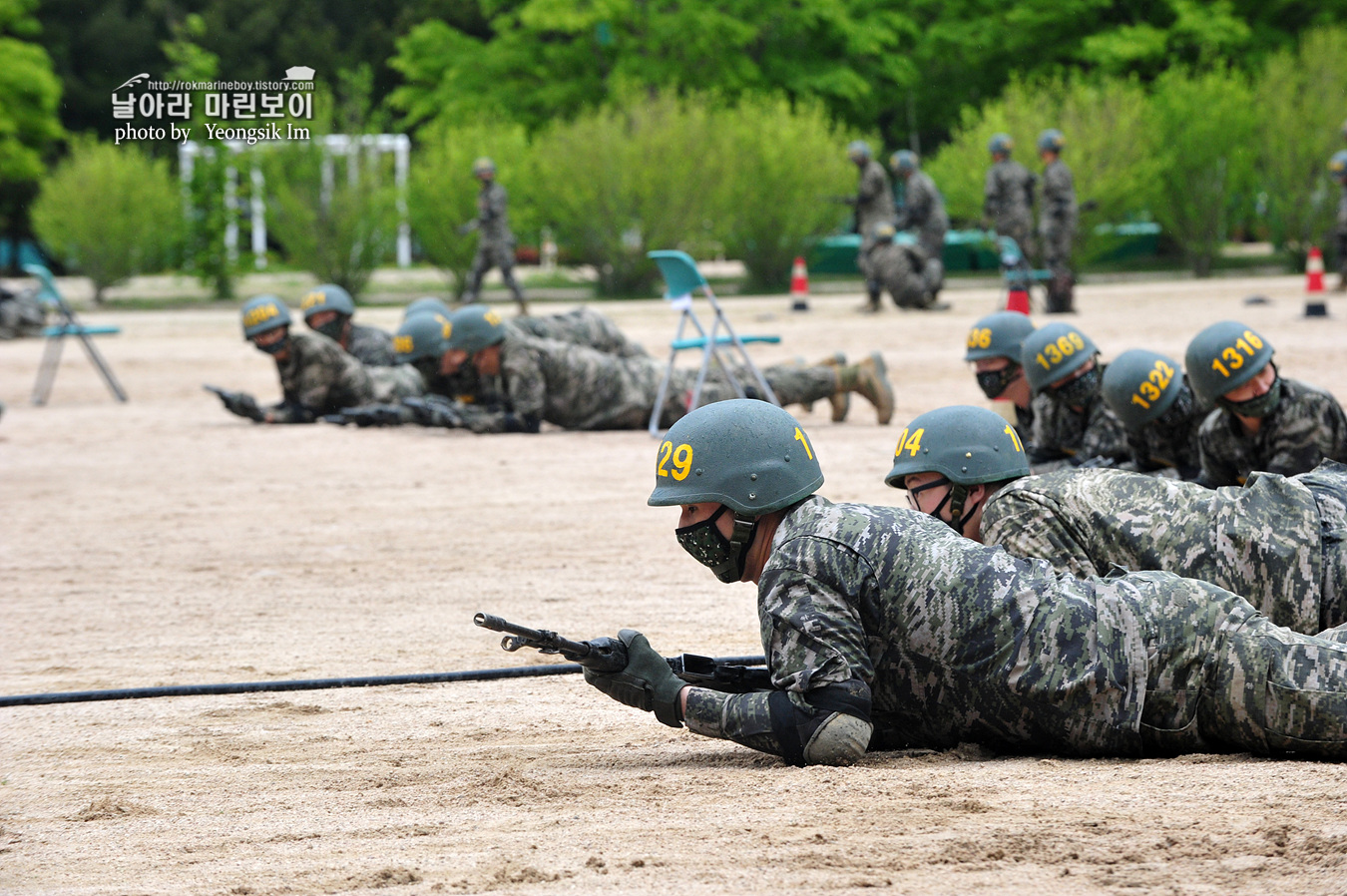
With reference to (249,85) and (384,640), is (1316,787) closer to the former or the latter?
(384,640)

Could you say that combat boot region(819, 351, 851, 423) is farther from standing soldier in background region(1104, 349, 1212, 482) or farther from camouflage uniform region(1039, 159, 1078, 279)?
camouflage uniform region(1039, 159, 1078, 279)

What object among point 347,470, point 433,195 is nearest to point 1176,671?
point 347,470

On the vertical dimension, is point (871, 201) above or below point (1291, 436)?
above

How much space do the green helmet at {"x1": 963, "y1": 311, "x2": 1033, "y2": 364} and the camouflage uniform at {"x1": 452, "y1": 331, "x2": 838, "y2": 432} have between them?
13.3ft

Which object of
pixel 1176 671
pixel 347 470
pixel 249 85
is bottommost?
pixel 347 470

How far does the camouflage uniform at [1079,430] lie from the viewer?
7.97m

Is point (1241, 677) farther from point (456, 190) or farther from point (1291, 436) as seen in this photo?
point (456, 190)

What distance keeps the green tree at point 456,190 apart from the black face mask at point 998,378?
19.2m

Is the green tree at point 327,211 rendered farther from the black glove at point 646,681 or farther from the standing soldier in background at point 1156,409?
the black glove at point 646,681

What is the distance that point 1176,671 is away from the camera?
13.1 ft

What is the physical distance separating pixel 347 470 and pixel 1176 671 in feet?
26.8

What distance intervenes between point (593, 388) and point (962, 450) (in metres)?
7.76

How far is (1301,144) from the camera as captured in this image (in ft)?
84.3

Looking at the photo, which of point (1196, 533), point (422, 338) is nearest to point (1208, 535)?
point (1196, 533)
